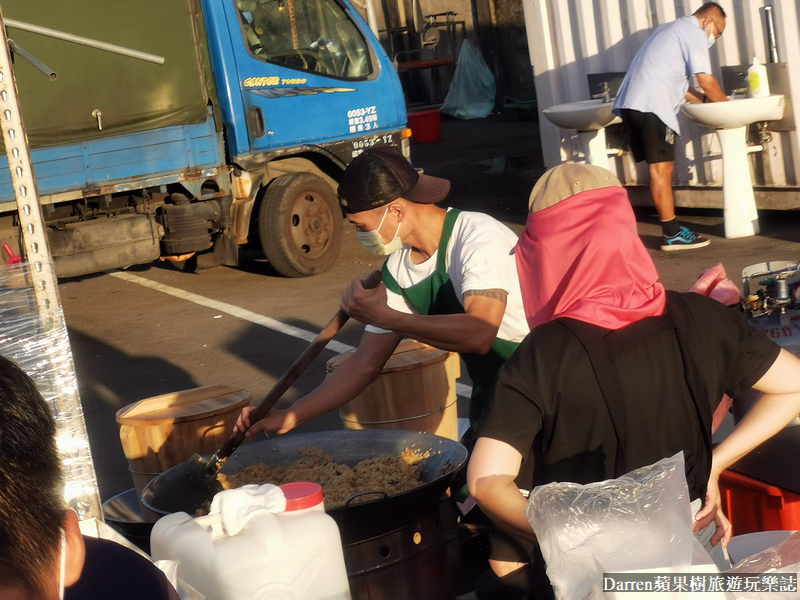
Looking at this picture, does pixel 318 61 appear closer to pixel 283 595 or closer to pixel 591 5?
pixel 591 5

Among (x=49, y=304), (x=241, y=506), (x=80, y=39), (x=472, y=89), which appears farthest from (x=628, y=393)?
(x=472, y=89)

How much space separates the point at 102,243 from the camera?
8.17 m

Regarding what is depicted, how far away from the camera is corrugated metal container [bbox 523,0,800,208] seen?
8.02 m

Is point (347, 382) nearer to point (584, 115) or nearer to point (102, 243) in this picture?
point (102, 243)

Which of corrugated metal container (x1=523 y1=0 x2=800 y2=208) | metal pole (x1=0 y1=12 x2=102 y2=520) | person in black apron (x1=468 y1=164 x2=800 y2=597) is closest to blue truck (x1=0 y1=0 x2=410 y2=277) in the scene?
corrugated metal container (x1=523 y1=0 x2=800 y2=208)

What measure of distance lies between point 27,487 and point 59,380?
1.30 metres

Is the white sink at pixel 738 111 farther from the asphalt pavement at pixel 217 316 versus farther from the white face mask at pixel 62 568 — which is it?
the white face mask at pixel 62 568

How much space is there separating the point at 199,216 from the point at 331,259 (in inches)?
53.4

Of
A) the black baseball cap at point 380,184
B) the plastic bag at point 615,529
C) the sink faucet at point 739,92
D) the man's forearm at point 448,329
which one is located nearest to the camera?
the plastic bag at point 615,529

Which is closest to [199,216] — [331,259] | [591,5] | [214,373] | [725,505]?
[331,259]

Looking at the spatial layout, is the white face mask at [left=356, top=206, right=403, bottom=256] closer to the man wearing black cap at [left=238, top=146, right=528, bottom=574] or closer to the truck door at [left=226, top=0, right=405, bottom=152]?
the man wearing black cap at [left=238, top=146, right=528, bottom=574]

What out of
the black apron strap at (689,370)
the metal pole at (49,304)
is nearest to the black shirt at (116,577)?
the metal pole at (49,304)

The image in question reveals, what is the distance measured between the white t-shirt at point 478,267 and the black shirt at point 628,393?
0.94 metres

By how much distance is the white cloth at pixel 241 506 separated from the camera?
234cm
